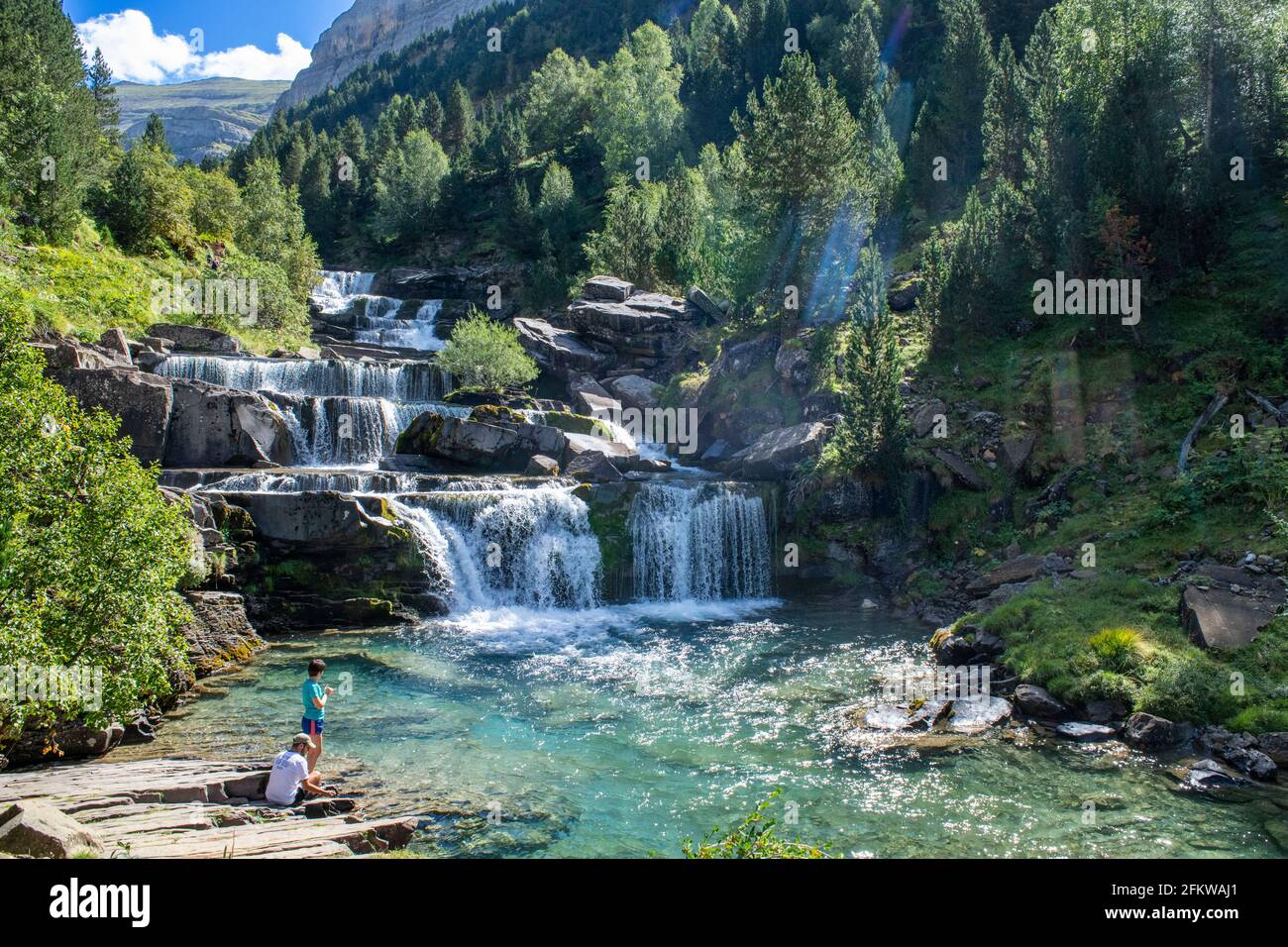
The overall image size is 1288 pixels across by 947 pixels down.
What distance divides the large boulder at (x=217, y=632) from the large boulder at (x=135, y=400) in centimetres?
1008

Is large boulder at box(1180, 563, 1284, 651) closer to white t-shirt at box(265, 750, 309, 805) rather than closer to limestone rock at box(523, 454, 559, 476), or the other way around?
white t-shirt at box(265, 750, 309, 805)

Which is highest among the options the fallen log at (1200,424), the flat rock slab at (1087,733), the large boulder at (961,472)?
the fallen log at (1200,424)

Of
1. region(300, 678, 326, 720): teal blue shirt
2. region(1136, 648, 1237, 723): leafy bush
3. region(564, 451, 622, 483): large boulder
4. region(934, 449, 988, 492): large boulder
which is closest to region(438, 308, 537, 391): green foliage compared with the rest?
region(564, 451, 622, 483): large boulder

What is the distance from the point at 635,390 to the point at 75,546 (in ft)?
115

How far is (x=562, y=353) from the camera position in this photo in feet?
160

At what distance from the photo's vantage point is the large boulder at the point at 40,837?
7258 millimetres

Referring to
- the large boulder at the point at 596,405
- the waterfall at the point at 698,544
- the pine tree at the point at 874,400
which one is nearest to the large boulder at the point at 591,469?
the waterfall at the point at 698,544

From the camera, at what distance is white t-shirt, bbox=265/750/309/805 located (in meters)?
11.4

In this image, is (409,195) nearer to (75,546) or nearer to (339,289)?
(339,289)

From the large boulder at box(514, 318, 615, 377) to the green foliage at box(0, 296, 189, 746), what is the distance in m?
36.1

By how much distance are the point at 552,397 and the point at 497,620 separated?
25.7 metres

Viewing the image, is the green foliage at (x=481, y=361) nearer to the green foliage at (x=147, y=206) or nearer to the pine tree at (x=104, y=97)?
the green foliage at (x=147, y=206)

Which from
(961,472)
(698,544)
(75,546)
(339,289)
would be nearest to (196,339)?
(698,544)
